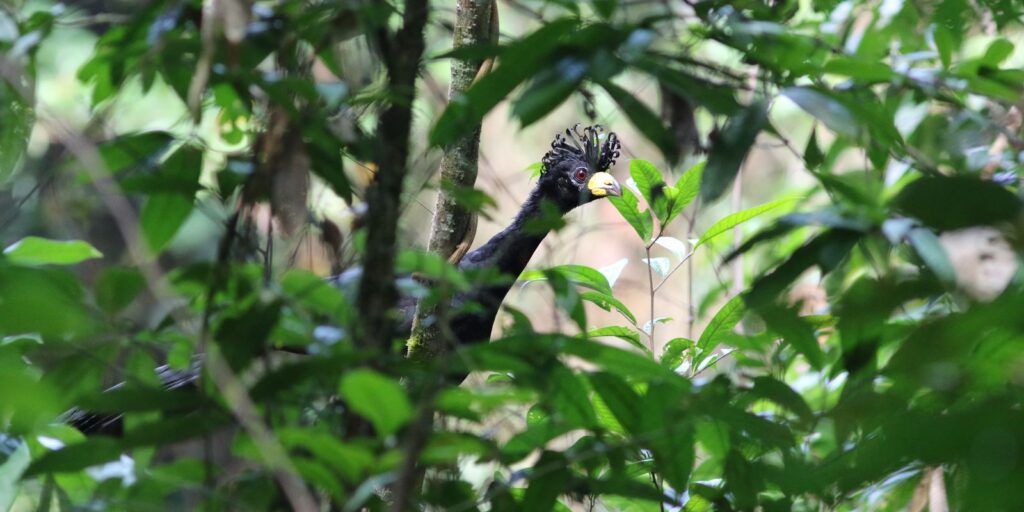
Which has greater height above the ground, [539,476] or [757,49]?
[757,49]

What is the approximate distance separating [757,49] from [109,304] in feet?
2.20

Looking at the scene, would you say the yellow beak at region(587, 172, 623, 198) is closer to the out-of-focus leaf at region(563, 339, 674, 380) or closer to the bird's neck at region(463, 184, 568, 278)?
the bird's neck at region(463, 184, 568, 278)

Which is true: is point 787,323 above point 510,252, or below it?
above

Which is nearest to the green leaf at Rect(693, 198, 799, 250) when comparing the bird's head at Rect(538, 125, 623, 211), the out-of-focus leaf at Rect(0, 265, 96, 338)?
the out-of-focus leaf at Rect(0, 265, 96, 338)

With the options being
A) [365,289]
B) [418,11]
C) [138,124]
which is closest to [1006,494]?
[365,289]

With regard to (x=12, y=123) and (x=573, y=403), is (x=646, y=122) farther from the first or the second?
(x=12, y=123)

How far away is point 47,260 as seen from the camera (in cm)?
118

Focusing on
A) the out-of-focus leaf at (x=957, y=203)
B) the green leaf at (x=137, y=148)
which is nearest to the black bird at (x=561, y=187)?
the green leaf at (x=137, y=148)

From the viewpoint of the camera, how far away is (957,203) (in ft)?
2.06

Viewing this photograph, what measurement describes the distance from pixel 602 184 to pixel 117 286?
1925mm

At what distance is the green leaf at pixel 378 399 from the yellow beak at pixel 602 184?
6.67 feet

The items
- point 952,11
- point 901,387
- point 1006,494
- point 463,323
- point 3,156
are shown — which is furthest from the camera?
point 463,323

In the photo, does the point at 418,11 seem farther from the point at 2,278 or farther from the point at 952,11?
the point at 952,11

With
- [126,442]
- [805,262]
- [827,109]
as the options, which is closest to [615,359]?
[805,262]
